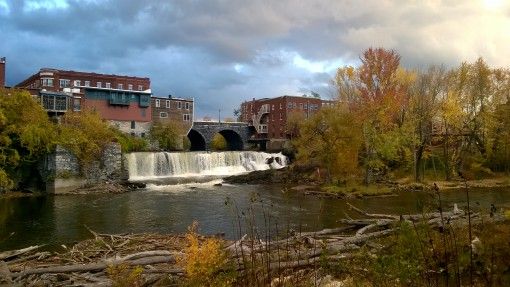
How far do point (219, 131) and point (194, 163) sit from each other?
28495 mm

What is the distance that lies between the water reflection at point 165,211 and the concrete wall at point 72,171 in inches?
157

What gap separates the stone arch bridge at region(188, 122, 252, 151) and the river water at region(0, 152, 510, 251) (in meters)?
40.2

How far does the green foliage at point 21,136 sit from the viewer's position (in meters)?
36.7

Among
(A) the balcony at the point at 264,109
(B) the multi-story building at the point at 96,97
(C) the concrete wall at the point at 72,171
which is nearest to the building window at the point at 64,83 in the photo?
(B) the multi-story building at the point at 96,97

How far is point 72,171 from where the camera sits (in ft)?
132

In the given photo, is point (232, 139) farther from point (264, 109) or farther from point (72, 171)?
point (72, 171)

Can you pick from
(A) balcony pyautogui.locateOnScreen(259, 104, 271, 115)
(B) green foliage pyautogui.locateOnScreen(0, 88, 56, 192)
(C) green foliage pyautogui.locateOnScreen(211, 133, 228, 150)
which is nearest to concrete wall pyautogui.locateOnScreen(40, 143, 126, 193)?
(B) green foliage pyautogui.locateOnScreen(0, 88, 56, 192)

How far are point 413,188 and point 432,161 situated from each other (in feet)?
29.8

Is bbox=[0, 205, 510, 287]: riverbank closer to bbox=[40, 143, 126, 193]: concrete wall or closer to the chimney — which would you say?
bbox=[40, 143, 126, 193]: concrete wall

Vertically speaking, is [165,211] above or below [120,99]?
below

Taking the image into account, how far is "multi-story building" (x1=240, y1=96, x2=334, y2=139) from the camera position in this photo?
84875 millimetres

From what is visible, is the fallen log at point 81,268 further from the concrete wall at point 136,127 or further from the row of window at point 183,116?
the row of window at point 183,116

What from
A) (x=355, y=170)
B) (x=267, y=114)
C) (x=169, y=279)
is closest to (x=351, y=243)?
(x=169, y=279)

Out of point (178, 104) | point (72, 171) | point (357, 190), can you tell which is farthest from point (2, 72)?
point (357, 190)
